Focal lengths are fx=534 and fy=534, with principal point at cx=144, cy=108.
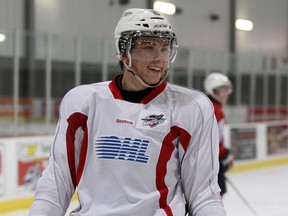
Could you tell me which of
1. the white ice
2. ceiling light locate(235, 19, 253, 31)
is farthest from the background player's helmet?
ceiling light locate(235, 19, 253, 31)

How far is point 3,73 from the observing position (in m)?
4.95

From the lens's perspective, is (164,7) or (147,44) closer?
(147,44)

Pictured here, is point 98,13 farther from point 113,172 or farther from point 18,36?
point 113,172

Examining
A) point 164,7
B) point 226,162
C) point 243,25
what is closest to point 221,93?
point 226,162

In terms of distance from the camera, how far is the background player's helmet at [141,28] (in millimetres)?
1120

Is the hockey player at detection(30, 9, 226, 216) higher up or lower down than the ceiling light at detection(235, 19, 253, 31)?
lower down

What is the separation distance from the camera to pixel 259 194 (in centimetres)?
519

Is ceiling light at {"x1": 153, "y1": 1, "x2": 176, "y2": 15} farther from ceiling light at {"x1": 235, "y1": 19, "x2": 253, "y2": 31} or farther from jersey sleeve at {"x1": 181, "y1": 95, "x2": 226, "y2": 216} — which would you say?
jersey sleeve at {"x1": 181, "y1": 95, "x2": 226, "y2": 216}

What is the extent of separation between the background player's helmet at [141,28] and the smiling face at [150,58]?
0.05ft

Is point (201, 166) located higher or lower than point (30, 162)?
higher

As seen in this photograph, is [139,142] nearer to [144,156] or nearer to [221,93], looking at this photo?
[144,156]

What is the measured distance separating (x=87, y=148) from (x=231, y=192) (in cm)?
429

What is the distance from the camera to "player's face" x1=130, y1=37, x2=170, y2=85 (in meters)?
1.13

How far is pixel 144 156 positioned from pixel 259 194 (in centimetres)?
432
